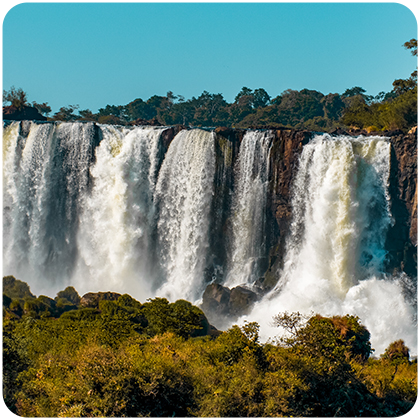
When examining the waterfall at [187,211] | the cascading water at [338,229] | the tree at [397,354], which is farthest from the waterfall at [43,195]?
the tree at [397,354]

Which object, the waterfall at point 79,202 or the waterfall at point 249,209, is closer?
the waterfall at point 249,209

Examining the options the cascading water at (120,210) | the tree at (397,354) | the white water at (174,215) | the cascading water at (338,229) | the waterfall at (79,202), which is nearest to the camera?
the tree at (397,354)

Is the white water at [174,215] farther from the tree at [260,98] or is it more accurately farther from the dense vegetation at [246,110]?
the tree at [260,98]

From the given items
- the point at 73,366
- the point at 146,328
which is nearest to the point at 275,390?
the point at 73,366

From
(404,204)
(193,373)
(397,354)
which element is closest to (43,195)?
(404,204)

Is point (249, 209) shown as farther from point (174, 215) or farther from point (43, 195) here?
point (43, 195)

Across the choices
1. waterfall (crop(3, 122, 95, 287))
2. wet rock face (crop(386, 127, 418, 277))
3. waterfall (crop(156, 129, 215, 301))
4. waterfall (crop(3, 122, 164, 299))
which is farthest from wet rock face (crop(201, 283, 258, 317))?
waterfall (crop(3, 122, 95, 287))

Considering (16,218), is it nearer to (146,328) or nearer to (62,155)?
(62,155)
